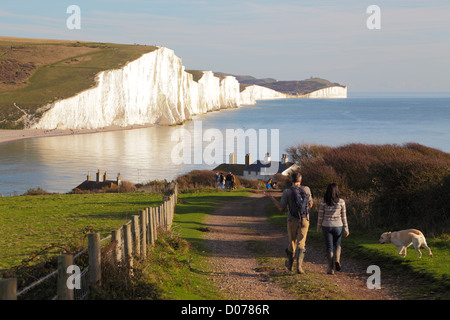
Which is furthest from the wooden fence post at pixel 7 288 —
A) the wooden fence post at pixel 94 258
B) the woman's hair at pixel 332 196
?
the woman's hair at pixel 332 196

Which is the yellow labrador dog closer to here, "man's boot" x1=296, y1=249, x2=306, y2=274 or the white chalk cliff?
"man's boot" x1=296, y1=249, x2=306, y2=274

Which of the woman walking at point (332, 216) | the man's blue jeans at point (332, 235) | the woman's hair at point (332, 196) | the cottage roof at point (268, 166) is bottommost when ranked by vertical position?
the cottage roof at point (268, 166)

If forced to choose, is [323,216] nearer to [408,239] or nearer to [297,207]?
[297,207]

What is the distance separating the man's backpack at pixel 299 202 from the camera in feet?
34.1

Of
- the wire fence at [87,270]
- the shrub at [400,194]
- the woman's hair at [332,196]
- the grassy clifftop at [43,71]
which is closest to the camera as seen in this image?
the wire fence at [87,270]

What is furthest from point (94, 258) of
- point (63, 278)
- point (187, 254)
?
point (187, 254)

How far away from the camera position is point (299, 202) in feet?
34.1

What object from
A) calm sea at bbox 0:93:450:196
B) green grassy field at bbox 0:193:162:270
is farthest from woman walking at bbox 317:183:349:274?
calm sea at bbox 0:93:450:196

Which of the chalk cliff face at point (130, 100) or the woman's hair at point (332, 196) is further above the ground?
the chalk cliff face at point (130, 100)

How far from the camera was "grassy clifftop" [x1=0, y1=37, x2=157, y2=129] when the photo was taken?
11600 centimetres

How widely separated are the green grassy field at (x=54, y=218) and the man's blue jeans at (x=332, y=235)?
5.26m

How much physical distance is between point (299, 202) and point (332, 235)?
110cm

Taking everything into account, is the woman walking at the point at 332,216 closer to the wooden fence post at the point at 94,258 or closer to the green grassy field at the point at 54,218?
the wooden fence post at the point at 94,258
